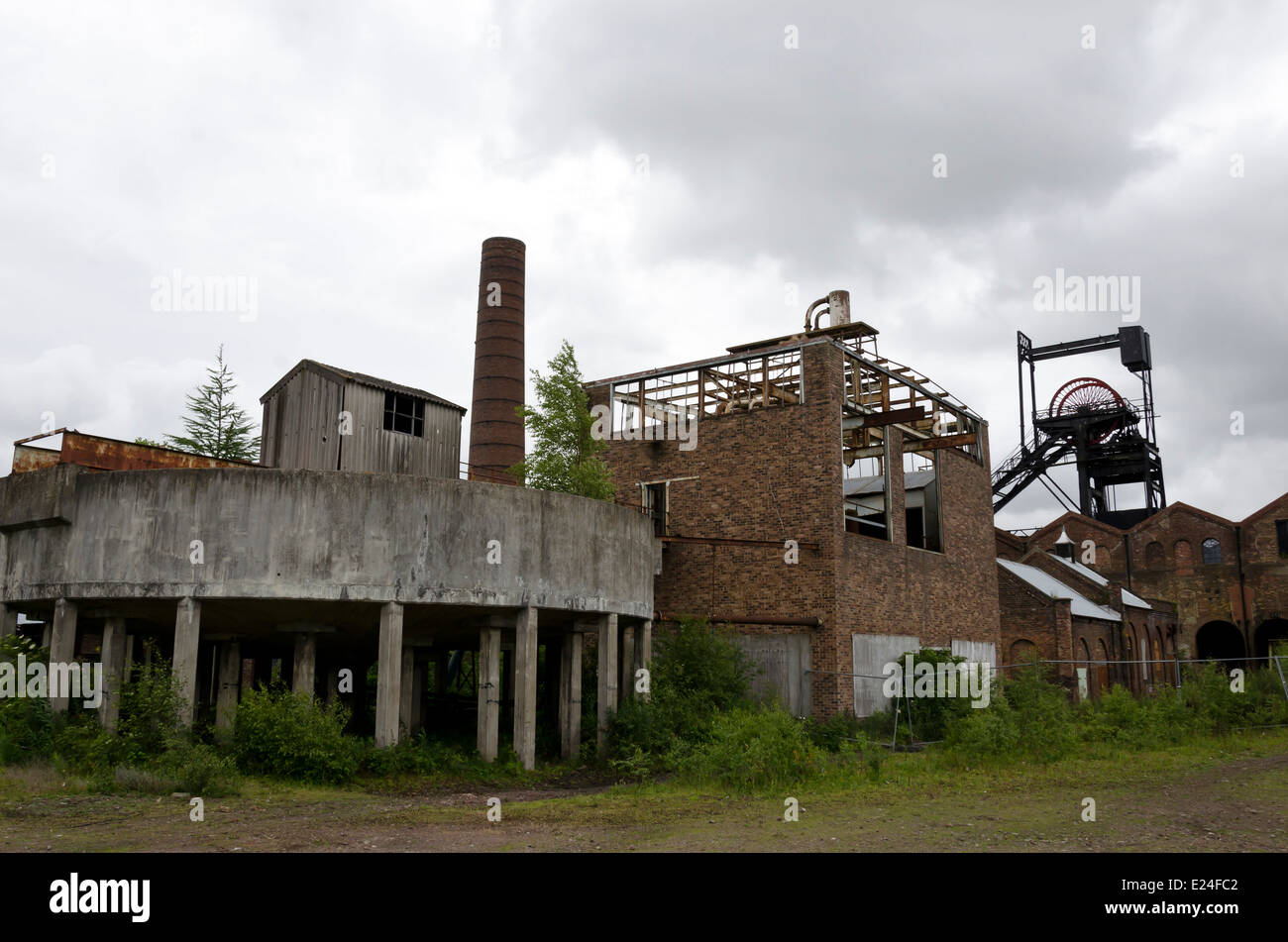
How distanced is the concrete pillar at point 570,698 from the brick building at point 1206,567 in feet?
98.4

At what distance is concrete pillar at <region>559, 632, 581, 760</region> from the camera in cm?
2008

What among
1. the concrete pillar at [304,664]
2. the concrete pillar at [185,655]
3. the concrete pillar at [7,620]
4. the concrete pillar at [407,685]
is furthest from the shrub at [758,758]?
the concrete pillar at [7,620]

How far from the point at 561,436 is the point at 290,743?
1217 cm

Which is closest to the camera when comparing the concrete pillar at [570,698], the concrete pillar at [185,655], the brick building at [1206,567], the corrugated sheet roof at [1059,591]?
the concrete pillar at [185,655]

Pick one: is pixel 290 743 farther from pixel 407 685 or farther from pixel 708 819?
pixel 708 819

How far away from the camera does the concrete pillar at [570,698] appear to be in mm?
20078

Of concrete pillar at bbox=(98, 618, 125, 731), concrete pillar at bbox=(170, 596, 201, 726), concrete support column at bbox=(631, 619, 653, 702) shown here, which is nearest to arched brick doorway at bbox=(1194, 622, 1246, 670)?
concrete support column at bbox=(631, 619, 653, 702)

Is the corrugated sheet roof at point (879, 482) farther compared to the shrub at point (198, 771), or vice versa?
the corrugated sheet roof at point (879, 482)

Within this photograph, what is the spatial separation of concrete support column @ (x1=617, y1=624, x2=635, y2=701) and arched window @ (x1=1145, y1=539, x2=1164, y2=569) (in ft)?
121

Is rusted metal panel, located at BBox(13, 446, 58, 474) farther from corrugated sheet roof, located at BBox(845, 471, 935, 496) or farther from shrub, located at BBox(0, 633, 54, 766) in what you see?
corrugated sheet roof, located at BBox(845, 471, 935, 496)

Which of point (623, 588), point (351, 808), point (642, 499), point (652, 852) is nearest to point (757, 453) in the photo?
point (642, 499)

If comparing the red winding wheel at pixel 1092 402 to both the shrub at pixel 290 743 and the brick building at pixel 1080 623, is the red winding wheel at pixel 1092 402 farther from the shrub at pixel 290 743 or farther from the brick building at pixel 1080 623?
the shrub at pixel 290 743

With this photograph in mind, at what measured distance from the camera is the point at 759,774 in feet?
50.0

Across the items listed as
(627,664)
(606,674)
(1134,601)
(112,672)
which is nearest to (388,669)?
(112,672)
